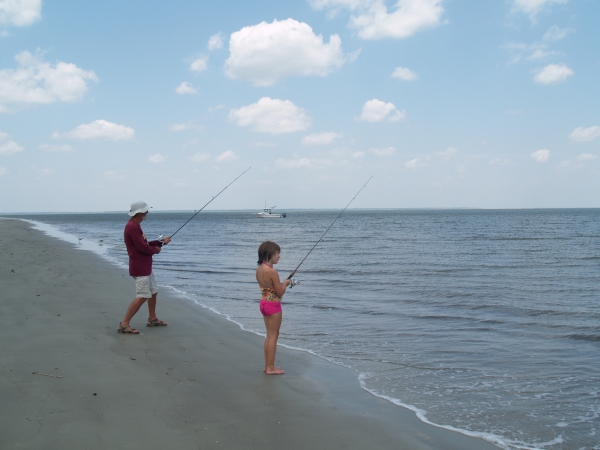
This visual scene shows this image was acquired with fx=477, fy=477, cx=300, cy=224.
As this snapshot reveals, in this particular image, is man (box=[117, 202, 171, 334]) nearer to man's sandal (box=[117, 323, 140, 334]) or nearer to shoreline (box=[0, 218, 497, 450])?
man's sandal (box=[117, 323, 140, 334])

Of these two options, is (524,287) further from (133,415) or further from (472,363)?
(133,415)

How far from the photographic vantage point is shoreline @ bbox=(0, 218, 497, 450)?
3172mm

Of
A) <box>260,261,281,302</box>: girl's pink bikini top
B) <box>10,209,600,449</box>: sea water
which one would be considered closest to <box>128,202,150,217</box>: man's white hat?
<box>10,209,600,449</box>: sea water

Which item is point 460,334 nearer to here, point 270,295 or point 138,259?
point 270,295

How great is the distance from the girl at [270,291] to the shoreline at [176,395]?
0.72 feet

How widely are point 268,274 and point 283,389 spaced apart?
40.6 inches

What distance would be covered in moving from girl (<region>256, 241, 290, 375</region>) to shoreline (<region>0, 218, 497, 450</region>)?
219 millimetres

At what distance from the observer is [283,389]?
167 inches

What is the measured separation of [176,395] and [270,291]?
4.04 ft

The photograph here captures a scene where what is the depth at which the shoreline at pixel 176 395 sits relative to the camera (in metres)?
3.17

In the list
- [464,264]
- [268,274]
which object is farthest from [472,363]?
[464,264]

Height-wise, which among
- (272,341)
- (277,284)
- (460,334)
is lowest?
(460,334)

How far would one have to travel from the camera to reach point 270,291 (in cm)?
453

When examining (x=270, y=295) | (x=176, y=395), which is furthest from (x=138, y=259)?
(x=176, y=395)
